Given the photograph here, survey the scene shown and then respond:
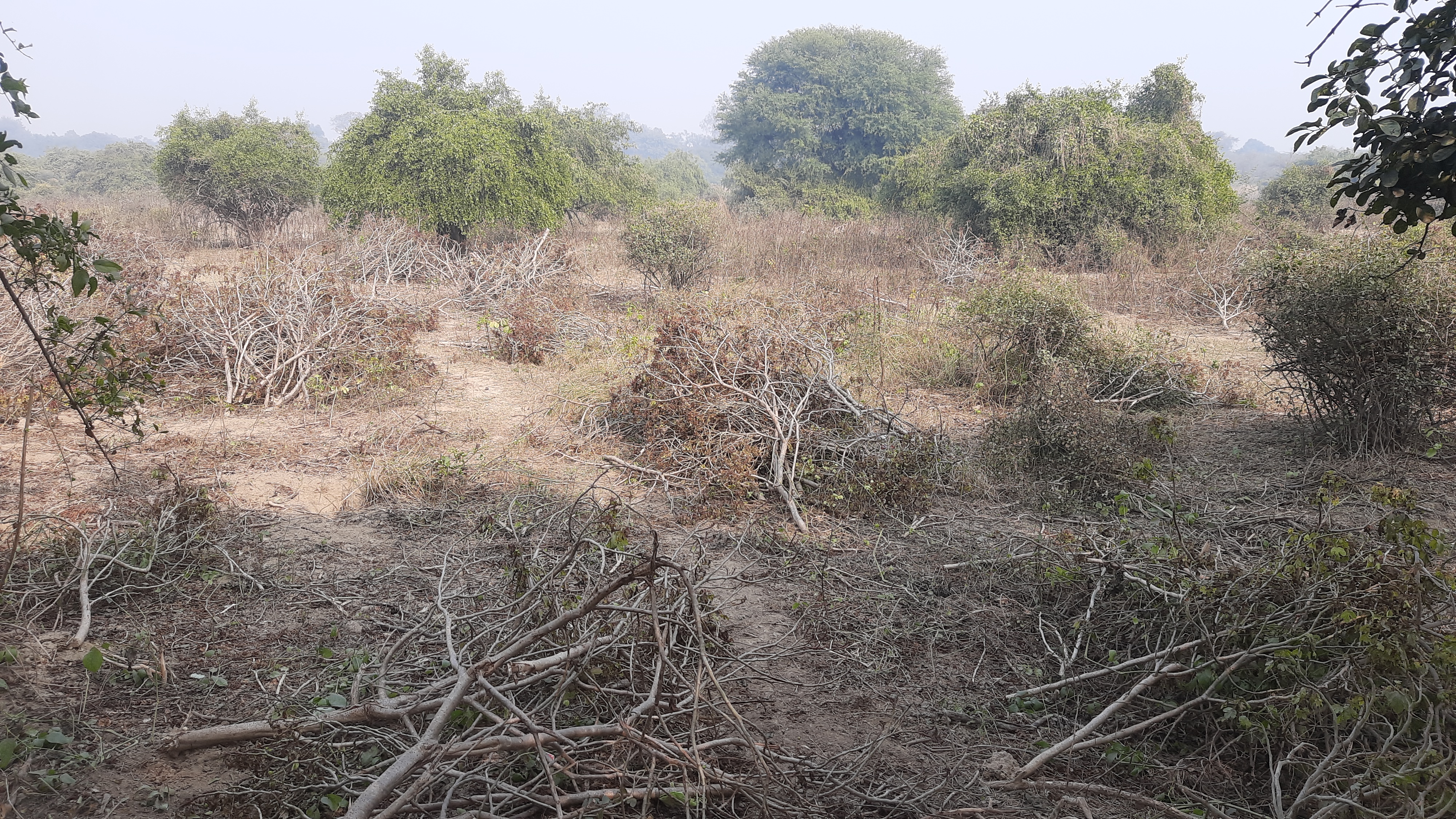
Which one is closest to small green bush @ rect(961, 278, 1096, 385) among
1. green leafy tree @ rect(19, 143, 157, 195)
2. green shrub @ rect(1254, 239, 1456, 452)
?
green shrub @ rect(1254, 239, 1456, 452)

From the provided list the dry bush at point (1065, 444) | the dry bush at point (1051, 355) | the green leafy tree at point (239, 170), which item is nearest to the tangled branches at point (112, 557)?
the dry bush at point (1065, 444)

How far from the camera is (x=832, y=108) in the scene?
36969 mm

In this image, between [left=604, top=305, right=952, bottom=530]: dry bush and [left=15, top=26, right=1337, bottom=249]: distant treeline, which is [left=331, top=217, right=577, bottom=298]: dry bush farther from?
[left=604, top=305, right=952, bottom=530]: dry bush

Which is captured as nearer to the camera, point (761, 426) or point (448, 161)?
point (761, 426)

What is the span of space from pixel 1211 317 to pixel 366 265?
38.8 feet

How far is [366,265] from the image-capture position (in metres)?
12.0

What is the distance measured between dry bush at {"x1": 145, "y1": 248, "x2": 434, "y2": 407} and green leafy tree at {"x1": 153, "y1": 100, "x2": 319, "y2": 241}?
1224 cm

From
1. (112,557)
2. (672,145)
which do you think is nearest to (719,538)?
(112,557)

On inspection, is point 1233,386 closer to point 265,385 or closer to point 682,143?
point 265,385

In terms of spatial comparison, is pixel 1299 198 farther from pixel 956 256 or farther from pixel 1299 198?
pixel 956 256

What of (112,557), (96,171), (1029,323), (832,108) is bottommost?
(112,557)

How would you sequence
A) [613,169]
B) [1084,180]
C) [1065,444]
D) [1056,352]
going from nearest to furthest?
[1065,444] < [1056,352] < [1084,180] < [613,169]

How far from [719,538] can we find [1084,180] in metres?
12.8

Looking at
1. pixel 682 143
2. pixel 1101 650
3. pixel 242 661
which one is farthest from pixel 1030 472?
pixel 682 143
